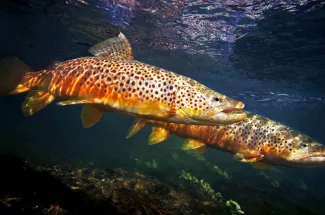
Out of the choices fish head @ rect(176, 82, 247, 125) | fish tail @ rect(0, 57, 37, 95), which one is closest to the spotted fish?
fish head @ rect(176, 82, 247, 125)

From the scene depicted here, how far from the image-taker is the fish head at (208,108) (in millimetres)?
4164

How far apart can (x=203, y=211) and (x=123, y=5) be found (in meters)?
13.1

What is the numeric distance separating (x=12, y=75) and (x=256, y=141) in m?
7.09

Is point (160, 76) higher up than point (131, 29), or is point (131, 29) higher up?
point (131, 29)

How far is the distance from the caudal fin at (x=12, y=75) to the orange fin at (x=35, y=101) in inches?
13.7

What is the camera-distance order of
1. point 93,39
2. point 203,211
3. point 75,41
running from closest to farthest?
1. point 203,211
2. point 93,39
3. point 75,41

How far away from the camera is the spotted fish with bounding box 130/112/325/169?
5891mm

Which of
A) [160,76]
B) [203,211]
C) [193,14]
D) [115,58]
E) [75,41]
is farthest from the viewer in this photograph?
[75,41]

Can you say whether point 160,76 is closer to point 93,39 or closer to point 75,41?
point 93,39

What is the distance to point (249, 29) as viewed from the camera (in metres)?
14.4

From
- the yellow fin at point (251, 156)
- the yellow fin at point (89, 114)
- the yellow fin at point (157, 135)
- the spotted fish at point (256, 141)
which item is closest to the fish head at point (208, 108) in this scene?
the yellow fin at point (157, 135)

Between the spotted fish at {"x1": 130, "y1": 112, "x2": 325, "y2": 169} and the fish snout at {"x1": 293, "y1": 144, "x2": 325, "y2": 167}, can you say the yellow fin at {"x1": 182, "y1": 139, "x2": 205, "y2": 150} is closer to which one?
the spotted fish at {"x1": 130, "y1": 112, "x2": 325, "y2": 169}

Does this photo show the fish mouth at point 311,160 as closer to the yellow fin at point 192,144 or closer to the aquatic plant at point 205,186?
the yellow fin at point 192,144

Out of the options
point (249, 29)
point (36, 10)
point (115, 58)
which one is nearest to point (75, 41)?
point (36, 10)
